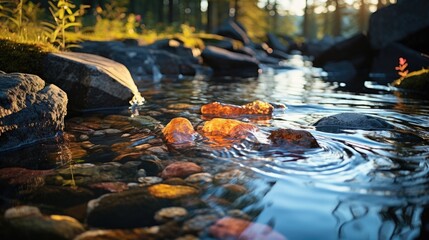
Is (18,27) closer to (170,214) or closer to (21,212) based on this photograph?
(21,212)

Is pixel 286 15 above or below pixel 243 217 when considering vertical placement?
above

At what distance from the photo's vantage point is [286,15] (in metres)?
71.4

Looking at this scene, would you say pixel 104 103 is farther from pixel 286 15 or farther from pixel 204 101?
pixel 286 15

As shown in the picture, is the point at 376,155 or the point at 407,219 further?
the point at 376,155

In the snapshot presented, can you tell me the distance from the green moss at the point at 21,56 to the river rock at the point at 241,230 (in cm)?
405

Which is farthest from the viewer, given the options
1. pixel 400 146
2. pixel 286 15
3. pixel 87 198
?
pixel 286 15

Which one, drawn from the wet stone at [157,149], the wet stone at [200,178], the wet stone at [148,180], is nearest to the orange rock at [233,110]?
the wet stone at [157,149]

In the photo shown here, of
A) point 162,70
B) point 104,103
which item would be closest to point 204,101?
point 104,103

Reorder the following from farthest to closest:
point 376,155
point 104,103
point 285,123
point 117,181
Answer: point 104,103 < point 285,123 < point 376,155 < point 117,181

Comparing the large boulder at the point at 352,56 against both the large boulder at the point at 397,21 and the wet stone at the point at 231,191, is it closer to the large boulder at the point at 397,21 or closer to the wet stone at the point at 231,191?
the large boulder at the point at 397,21

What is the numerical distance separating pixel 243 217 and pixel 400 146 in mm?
2003

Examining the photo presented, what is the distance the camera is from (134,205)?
1.94 m

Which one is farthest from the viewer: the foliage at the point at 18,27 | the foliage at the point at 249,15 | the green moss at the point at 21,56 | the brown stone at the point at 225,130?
the foliage at the point at 249,15

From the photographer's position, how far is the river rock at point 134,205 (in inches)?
69.9
